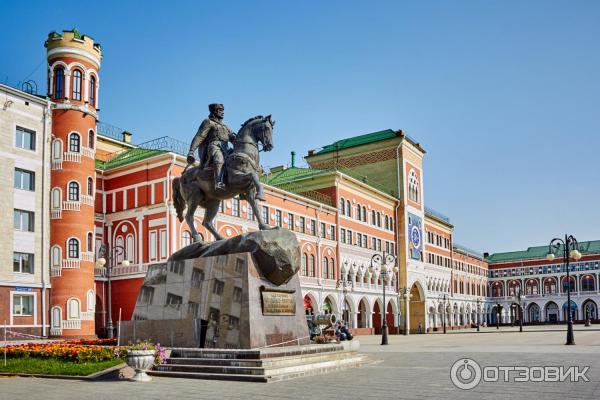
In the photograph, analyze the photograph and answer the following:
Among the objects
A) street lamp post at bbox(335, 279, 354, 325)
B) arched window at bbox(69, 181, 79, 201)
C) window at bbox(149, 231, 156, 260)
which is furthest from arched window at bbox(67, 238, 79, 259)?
street lamp post at bbox(335, 279, 354, 325)

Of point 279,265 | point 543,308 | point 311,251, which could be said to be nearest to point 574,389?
point 279,265

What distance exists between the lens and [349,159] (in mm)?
71000

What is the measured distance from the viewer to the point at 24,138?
124 feet

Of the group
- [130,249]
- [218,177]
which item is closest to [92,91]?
[130,249]

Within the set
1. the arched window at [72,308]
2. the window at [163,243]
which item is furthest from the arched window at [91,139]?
the arched window at [72,308]

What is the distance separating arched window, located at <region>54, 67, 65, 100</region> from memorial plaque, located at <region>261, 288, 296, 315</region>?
28476 mm

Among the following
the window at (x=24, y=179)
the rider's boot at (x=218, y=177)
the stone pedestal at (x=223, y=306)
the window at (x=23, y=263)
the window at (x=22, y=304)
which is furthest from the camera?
the window at (x=24, y=179)

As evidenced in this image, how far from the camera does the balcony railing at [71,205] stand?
38781 millimetres

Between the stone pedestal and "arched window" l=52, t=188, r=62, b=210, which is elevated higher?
"arched window" l=52, t=188, r=62, b=210

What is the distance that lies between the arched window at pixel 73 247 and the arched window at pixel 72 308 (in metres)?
2.70

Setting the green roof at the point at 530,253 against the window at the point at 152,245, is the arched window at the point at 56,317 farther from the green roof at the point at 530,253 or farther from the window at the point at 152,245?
the green roof at the point at 530,253

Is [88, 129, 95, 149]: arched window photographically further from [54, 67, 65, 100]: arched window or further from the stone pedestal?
the stone pedestal

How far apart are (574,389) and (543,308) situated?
390 feet

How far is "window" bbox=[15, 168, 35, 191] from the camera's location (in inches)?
1464
